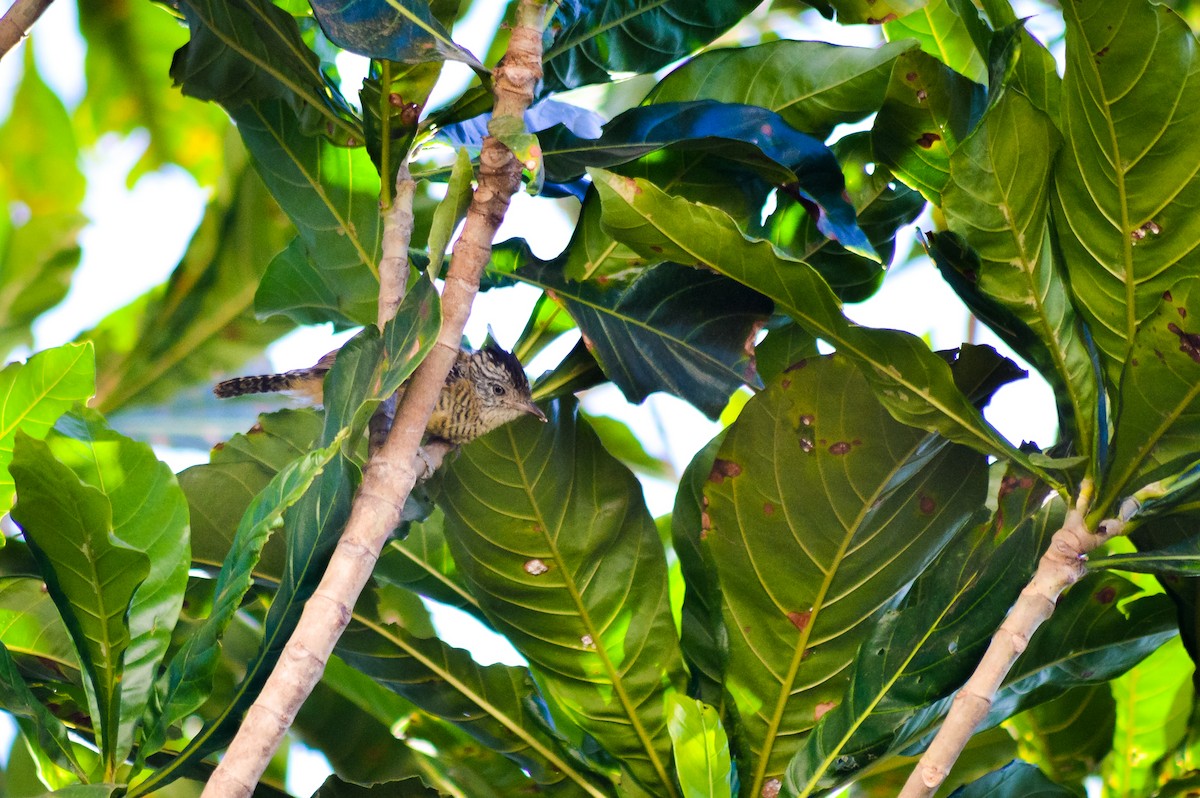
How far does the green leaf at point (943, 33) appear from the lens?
1616mm

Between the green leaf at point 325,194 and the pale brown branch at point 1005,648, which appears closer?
the pale brown branch at point 1005,648

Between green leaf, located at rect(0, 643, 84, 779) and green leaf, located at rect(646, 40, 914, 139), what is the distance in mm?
1092

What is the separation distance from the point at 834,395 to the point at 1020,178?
0.32m

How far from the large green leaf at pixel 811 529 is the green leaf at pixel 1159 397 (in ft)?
0.66

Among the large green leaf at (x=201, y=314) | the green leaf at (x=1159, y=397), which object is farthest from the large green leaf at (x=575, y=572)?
the large green leaf at (x=201, y=314)

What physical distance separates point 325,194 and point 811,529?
0.80m

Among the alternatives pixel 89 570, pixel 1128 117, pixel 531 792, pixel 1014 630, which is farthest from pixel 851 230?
pixel 89 570

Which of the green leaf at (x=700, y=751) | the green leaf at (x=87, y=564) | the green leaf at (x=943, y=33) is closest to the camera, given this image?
the green leaf at (x=87, y=564)

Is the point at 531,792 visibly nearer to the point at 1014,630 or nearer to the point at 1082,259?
the point at 1014,630

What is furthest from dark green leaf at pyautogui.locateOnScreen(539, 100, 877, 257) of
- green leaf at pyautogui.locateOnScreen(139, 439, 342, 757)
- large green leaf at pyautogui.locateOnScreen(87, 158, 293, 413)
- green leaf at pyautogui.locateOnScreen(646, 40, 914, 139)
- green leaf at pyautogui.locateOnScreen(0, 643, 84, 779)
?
large green leaf at pyautogui.locateOnScreen(87, 158, 293, 413)

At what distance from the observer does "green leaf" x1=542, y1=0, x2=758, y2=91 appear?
4.82 ft

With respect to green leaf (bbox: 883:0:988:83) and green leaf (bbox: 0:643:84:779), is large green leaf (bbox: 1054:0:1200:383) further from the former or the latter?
green leaf (bbox: 0:643:84:779)

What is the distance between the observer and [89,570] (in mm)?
1184

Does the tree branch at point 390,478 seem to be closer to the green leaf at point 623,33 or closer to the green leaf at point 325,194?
the green leaf at point 623,33
